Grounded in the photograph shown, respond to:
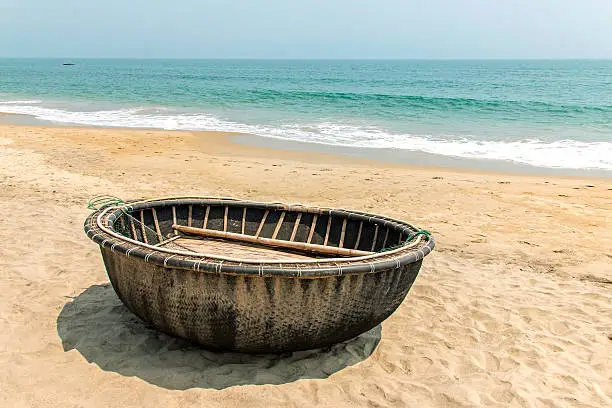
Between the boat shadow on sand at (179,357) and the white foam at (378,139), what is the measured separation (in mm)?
10492

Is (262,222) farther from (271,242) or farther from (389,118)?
(389,118)

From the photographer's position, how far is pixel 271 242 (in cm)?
485

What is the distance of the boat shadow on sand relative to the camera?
3.45 m

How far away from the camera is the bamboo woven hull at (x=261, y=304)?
328 centimetres

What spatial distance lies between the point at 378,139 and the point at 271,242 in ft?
38.2

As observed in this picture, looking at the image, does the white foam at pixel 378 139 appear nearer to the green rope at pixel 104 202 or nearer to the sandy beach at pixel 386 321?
the sandy beach at pixel 386 321

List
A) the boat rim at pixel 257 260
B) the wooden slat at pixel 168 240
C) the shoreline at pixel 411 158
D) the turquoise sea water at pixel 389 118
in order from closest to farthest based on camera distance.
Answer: the boat rim at pixel 257 260
the wooden slat at pixel 168 240
the shoreline at pixel 411 158
the turquoise sea water at pixel 389 118

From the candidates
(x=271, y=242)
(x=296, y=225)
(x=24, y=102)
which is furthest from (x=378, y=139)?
(x=24, y=102)

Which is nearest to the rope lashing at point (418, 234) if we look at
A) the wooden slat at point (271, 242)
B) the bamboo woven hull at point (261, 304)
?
the bamboo woven hull at point (261, 304)

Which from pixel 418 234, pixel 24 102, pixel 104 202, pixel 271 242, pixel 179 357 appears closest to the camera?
pixel 179 357

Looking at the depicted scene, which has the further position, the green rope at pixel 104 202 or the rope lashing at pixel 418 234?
the green rope at pixel 104 202

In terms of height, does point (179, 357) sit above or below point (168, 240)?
below

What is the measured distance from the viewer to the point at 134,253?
341cm

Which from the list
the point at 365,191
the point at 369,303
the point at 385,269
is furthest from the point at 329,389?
the point at 365,191
